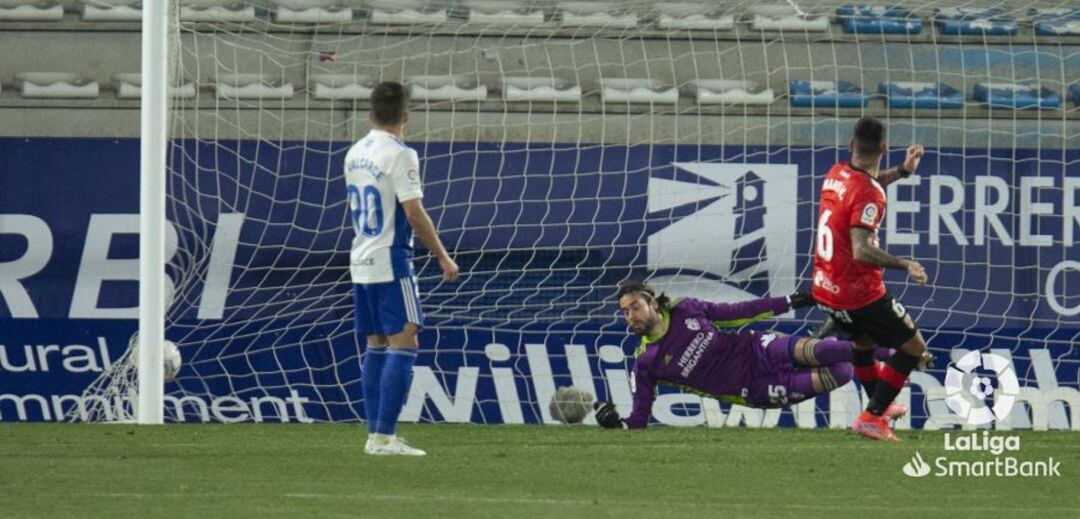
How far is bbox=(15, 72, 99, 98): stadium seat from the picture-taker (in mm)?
11219

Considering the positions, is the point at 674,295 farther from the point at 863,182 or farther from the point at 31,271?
the point at 31,271

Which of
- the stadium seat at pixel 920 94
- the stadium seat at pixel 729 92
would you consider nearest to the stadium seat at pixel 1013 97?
the stadium seat at pixel 920 94

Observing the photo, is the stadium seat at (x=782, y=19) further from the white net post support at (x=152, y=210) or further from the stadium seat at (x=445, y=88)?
the white net post support at (x=152, y=210)

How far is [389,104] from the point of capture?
7.02m

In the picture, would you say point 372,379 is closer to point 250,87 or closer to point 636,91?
point 250,87

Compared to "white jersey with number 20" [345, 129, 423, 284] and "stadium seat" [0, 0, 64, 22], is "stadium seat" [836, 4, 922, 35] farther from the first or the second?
"white jersey with number 20" [345, 129, 423, 284]

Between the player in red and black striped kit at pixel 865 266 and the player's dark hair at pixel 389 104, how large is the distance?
218 cm

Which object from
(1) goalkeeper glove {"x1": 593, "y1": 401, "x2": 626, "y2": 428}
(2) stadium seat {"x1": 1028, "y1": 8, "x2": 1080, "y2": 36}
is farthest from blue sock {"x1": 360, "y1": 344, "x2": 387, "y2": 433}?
(2) stadium seat {"x1": 1028, "y1": 8, "x2": 1080, "y2": 36}

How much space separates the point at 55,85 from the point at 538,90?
308 cm

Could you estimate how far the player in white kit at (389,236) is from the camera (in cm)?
696

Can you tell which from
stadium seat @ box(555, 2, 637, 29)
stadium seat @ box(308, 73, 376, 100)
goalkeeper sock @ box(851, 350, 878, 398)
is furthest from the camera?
stadium seat @ box(555, 2, 637, 29)

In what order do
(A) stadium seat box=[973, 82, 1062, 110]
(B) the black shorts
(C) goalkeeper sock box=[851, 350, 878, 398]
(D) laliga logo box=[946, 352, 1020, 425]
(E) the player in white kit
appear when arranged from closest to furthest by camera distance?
1. (E) the player in white kit
2. (B) the black shorts
3. (C) goalkeeper sock box=[851, 350, 878, 398]
4. (D) laliga logo box=[946, 352, 1020, 425]
5. (A) stadium seat box=[973, 82, 1062, 110]

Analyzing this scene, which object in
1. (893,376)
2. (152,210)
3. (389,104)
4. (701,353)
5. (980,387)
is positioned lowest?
(980,387)

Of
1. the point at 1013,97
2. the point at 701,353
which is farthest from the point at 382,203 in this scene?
the point at 1013,97
